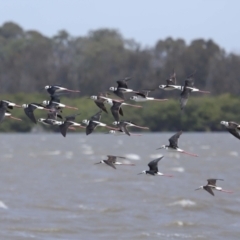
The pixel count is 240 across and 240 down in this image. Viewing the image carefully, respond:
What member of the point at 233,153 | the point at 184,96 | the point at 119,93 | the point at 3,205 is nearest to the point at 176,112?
the point at 233,153

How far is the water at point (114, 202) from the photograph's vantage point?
3228 centimetres

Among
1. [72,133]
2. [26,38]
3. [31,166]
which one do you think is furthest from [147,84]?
[31,166]

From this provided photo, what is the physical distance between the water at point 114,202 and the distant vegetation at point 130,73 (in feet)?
136

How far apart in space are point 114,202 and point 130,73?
8913 centimetres

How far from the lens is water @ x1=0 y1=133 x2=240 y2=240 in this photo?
3228cm

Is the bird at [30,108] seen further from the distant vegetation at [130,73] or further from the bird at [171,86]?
the distant vegetation at [130,73]

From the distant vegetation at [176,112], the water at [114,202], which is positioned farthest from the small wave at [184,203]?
the distant vegetation at [176,112]

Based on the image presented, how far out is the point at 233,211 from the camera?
121 feet

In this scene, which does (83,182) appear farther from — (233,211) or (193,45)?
(193,45)

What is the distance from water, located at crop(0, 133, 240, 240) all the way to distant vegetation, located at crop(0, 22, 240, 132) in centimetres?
4137

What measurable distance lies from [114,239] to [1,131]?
323ft

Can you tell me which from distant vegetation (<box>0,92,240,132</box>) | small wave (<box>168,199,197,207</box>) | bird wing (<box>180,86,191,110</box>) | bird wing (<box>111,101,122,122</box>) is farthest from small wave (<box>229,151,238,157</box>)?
bird wing (<box>111,101,122,122</box>)

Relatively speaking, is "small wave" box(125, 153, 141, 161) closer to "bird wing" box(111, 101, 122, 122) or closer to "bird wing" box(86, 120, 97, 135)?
"bird wing" box(86, 120, 97, 135)

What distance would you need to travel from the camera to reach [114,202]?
3978 cm
